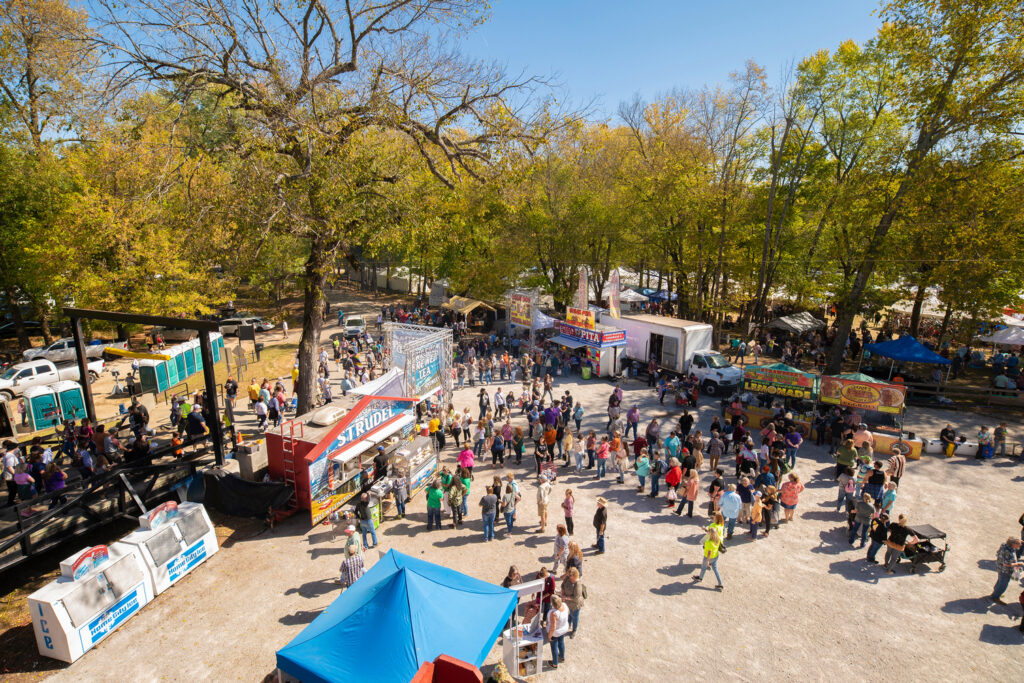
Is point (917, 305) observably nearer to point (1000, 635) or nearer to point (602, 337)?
point (602, 337)

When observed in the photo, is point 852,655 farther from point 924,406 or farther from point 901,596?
point 924,406

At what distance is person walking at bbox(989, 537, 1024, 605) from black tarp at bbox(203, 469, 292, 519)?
1413cm

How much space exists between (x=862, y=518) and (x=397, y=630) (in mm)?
9734

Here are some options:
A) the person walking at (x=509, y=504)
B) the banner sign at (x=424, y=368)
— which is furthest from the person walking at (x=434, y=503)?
the banner sign at (x=424, y=368)

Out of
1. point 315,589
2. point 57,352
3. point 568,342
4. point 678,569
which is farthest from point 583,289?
point 57,352

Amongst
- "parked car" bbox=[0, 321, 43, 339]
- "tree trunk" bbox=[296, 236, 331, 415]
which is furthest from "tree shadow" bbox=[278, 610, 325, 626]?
"parked car" bbox=[0, 321, 43, 339]

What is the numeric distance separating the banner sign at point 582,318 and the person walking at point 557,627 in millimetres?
17372

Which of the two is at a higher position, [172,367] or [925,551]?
[172,367]

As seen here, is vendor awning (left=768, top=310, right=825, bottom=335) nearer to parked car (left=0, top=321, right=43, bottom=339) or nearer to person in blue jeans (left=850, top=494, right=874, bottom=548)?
person in blue jeans (left=850, top=494, right=874, bottom=548)

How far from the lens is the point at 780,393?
1750 centimetres

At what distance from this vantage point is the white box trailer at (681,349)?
21641 millimetres

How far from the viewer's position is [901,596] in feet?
30.6

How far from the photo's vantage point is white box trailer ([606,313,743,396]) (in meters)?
21.6

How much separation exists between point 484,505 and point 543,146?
8.86 m
